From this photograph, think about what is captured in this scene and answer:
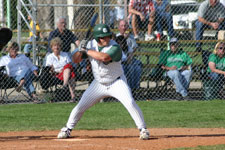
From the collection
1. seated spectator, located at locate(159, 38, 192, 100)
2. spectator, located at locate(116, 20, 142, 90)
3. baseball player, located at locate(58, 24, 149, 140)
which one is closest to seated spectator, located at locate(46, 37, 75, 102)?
spectator, located at locate(116, 20, 142, 90)

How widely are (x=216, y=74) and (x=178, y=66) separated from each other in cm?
95

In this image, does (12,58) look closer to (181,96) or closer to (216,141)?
(181,96)

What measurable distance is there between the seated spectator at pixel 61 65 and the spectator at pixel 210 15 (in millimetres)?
3593

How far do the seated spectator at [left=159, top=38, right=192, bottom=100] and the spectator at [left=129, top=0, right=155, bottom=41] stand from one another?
0.81 metres

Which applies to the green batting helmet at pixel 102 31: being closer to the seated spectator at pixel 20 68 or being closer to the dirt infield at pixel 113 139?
the dirt infield at pixel 113 139

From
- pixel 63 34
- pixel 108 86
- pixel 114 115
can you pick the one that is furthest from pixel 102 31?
pixel 63 34

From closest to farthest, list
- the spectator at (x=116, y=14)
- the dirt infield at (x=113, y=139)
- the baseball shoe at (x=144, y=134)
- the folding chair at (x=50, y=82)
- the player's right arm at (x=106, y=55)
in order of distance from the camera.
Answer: the dirt infield at (x=113, y=139) < the player's right arm at (x=106, y=55) < the baseball shoe at (x=144, y=134) < the folding chair at (x=50, y=82) < the spectator at (x=116, y=14)

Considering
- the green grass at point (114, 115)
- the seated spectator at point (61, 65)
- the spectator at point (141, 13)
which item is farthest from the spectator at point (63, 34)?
the green grass at point (114, 115)

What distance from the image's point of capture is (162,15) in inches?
563

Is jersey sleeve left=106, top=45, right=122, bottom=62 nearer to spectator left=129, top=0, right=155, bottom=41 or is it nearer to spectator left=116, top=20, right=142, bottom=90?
spectator left=116, top=20, right=142, bottom=90

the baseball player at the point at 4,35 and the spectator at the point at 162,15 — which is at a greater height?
the baseball player at the point at 4,35

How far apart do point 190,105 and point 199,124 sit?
2563 millimetres

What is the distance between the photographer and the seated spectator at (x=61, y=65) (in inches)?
509

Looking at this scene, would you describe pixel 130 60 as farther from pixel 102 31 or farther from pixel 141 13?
pixel 102 31
